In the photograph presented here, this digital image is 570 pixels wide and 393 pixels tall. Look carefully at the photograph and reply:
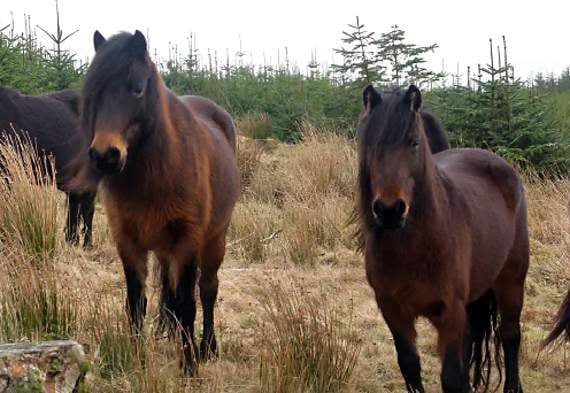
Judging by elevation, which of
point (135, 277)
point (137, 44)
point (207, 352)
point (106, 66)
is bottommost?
point (207, 352)

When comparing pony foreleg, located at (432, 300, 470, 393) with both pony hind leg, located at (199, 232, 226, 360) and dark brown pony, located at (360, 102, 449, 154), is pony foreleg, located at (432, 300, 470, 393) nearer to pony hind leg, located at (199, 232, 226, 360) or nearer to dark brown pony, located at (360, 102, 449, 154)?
dark brown pony, located at (360, 102, 449, 154)

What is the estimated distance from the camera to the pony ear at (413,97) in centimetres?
345

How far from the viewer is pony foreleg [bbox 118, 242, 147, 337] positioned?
4.40 m

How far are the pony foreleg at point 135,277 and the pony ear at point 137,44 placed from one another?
1.15 m

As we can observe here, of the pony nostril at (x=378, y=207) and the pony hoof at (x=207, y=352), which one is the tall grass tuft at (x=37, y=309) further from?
the pony nostril at (x=378, y=207)

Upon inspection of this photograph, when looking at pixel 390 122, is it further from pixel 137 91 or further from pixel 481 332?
pixel 481 332

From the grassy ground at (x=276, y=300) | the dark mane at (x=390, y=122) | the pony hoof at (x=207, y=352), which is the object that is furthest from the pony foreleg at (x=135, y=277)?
the dark mane at (x=390, y=122)

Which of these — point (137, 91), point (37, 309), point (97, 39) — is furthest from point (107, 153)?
point (37, 309)

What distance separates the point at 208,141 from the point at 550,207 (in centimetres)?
563

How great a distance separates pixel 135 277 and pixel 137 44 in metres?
1.42

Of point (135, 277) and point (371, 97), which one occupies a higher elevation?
point (371, 97)

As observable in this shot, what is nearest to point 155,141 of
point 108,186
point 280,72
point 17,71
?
point 108,186

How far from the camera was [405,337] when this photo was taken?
12.4 feet

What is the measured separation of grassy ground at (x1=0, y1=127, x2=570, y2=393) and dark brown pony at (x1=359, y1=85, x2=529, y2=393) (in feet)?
1.80
